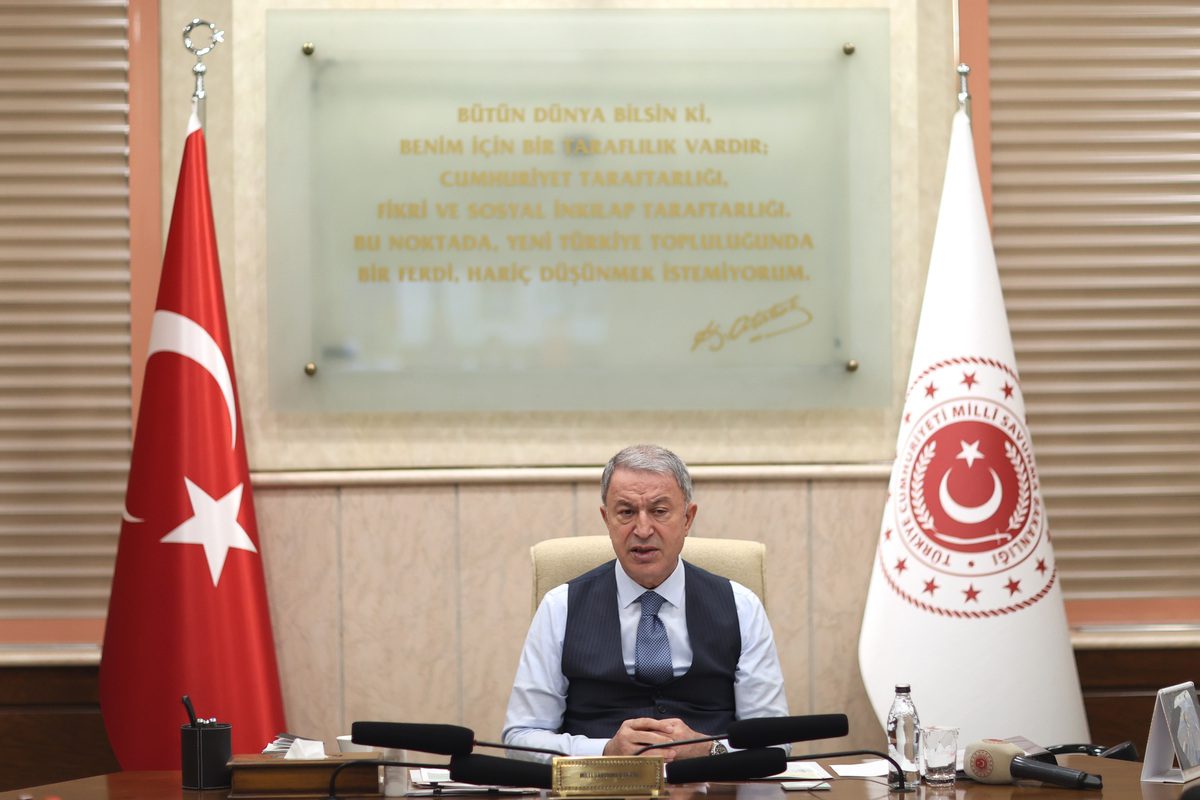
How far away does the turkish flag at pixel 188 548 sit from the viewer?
3.18 m

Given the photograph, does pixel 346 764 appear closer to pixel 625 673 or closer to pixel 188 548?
pixel 625 673

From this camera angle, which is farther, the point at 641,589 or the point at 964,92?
the point at 964,92

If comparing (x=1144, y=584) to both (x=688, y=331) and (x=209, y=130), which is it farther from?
(x=209, y=130)

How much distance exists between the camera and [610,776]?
2021 millimetres

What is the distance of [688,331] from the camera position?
3.66 meters

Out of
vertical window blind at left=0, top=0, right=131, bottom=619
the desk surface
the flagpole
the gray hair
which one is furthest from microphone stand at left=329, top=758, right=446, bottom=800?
the flagpole

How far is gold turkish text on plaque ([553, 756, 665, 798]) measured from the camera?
2012 mm

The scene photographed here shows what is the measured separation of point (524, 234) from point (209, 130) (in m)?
0.98

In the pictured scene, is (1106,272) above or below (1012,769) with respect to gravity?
above

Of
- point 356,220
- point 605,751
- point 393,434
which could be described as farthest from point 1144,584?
point 356,220

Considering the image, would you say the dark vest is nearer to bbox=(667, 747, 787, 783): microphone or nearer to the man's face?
the man's face

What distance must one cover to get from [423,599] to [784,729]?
68.1 inches

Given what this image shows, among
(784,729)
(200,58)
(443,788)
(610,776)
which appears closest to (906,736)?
(784,729)
